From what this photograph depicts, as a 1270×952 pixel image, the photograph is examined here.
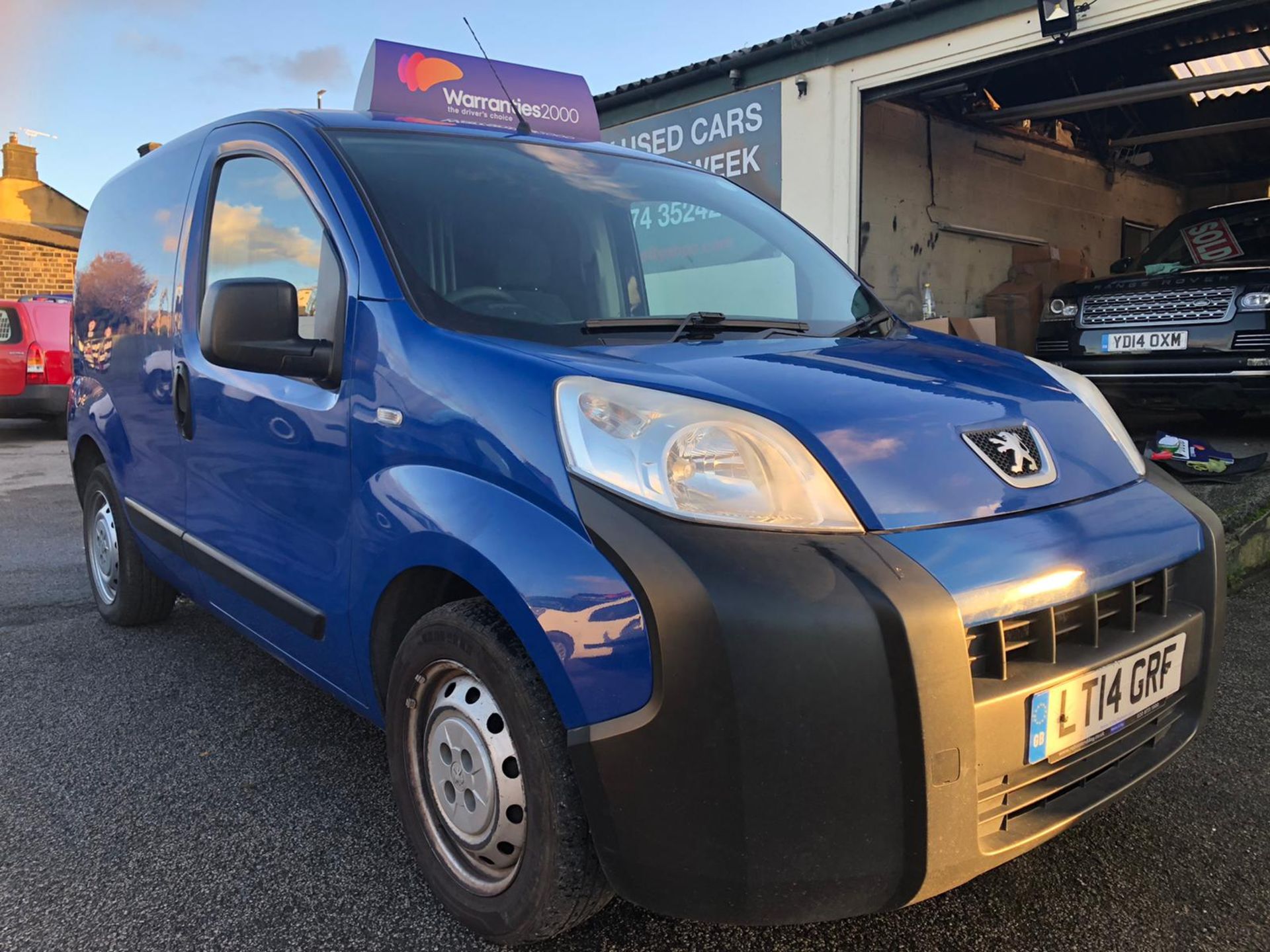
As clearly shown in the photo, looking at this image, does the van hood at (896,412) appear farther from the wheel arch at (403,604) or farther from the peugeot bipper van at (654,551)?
the wheel arch at (403,604)

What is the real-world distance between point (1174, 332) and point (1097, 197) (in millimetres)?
7717

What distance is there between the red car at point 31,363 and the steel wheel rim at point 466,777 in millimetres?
9543

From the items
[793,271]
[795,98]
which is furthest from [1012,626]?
[795,98]

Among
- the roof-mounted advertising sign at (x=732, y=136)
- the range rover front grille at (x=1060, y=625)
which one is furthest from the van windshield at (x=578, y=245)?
the roof-mounted advertising sign at (x=732, y=136)

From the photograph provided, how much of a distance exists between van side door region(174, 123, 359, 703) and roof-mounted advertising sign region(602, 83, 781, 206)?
5.56 metres

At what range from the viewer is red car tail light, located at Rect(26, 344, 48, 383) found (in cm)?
971

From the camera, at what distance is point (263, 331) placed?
1.97 m

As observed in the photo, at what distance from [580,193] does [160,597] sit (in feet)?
7.27

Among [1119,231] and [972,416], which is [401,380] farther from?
[1119,231]

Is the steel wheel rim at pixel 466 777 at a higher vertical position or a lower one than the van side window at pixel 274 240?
lower

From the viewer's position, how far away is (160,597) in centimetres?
345

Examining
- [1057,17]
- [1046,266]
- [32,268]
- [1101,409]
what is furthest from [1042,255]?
[32,268]

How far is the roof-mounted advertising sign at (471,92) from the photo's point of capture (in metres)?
2.99

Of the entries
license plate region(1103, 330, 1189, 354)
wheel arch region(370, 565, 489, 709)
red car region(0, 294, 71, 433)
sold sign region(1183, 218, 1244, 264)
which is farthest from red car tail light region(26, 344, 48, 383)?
sold sign region(1183, 218, 1244, 264)
